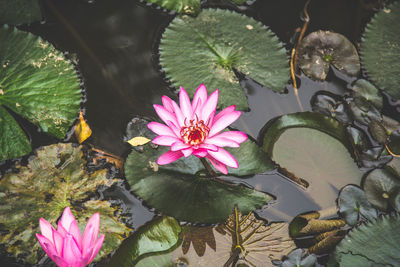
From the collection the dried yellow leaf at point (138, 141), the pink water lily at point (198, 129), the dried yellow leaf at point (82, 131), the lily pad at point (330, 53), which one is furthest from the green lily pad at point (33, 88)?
the lily pad at point (330, 53)

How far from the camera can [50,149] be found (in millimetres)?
2266

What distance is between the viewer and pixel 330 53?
9.02ft

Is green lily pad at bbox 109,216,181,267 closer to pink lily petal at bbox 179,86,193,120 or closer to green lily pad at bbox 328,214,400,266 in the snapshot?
pink lily petal at bbox 179,86,193,120

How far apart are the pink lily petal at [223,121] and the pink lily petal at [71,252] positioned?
94 centimetres

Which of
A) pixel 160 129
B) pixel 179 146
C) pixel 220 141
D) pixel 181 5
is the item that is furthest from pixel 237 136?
pixel 181 5

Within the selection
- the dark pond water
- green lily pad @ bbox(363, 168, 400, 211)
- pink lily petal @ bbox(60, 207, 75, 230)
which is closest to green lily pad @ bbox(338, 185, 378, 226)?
green lily pad @ bbox(363, 168, 400, 211)

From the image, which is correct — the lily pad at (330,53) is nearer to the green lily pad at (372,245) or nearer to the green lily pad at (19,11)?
the green lily pad at (372,245)

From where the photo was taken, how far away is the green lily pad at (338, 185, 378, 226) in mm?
2307

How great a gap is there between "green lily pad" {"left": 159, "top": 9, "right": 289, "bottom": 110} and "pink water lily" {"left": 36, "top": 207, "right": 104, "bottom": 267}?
1.25m

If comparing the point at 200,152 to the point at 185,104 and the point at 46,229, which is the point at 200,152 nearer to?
the point at 185,104

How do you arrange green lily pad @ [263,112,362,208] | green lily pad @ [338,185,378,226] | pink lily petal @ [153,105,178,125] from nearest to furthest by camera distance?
pink lily petal @ [153,105,178,125], green lily pad @ [338,185,378,226], green lily pad @ [263,112,362,208]

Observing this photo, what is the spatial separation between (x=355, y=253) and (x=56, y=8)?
296 centimetres

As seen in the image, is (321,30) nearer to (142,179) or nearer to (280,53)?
(280,53)

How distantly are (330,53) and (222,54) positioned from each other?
36.0 inches
